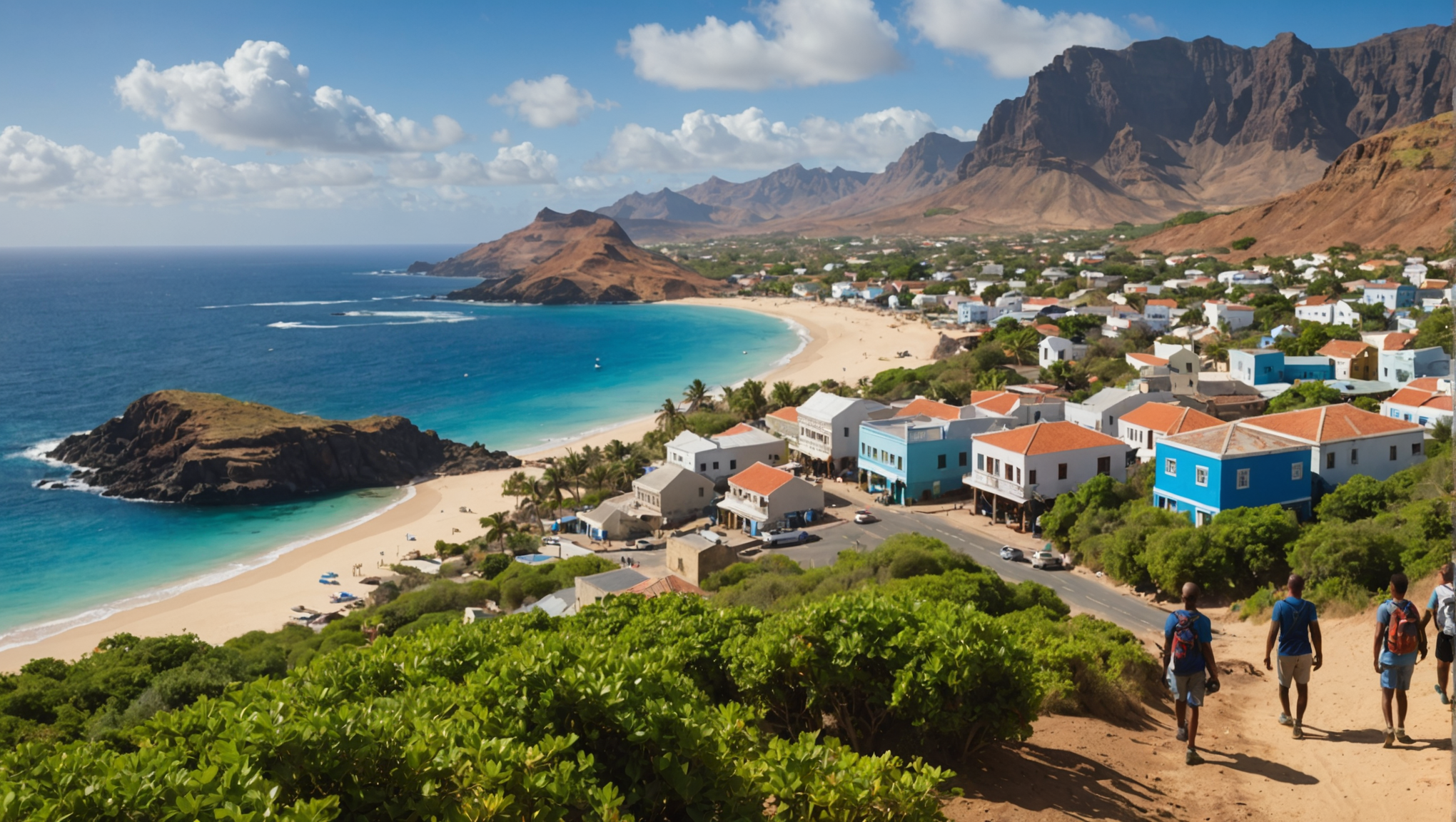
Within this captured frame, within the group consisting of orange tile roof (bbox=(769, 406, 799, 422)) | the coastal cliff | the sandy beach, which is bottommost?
the sandy beach

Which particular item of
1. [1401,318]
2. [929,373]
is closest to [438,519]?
[929,373]

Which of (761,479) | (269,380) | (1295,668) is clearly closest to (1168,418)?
(761,479)

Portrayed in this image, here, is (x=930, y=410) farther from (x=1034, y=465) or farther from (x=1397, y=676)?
(x=1397, y=676)

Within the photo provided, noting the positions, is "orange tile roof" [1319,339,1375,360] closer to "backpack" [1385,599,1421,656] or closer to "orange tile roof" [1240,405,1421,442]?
"orange tile roof" [1240,405,1421,442]

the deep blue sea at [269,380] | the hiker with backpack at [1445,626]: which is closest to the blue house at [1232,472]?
the hiker with backpack at [1445,626]

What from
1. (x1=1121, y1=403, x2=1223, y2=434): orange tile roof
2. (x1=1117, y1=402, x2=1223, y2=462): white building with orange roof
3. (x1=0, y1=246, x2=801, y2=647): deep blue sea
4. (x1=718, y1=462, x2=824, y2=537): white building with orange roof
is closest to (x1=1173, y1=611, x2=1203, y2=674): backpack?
(x1=718, y1=462, x2=824, y2=537): white building with orange roof

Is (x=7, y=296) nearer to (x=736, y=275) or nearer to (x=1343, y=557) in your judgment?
(x=736, y=275)
